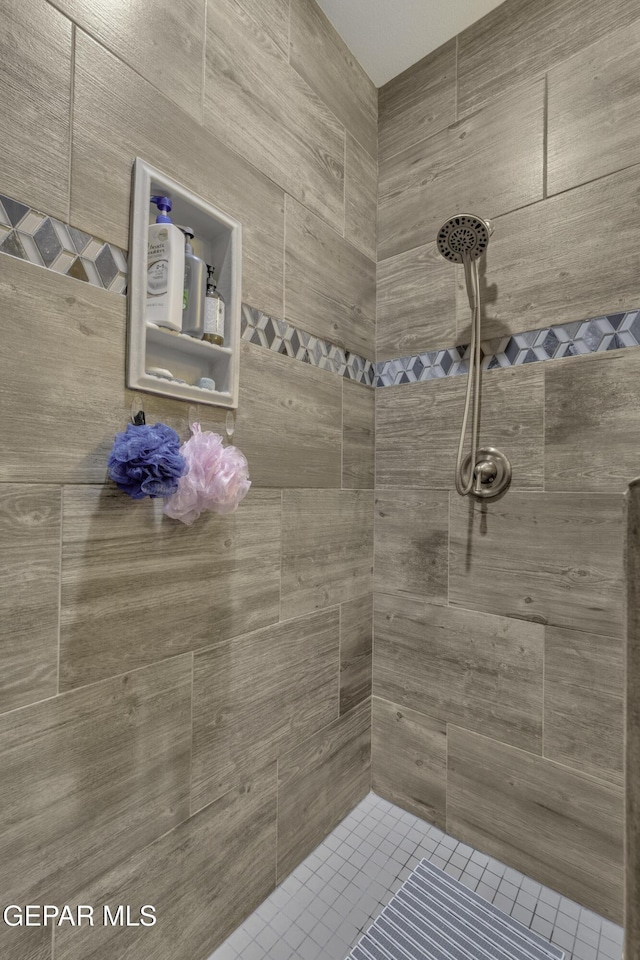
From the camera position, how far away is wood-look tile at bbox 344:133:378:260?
1.50 m

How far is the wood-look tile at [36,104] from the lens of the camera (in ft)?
2.39

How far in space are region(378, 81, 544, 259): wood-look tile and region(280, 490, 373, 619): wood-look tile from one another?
2.99ft

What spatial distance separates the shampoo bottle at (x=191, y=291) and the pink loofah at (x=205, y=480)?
0.85 feet

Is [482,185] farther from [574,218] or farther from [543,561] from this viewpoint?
[543,561]


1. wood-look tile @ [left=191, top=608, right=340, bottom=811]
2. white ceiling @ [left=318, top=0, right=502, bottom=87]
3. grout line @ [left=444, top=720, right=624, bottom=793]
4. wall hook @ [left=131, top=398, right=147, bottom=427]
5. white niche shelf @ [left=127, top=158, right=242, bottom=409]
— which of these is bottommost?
grout line @ [left=444, top=720, right=624, bottom=793]

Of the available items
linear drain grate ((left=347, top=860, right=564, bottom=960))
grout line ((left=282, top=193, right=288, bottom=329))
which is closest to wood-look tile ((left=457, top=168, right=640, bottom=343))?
grout line ((left=282, top=193, right=288, bottom=329))

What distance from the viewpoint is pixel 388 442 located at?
5.24ft

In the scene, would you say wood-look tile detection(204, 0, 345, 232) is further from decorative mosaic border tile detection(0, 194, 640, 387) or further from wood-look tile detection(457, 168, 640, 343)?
wood-look tile detection(457, 168, 640, 343)

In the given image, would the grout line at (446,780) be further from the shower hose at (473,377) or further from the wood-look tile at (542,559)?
the shower hose at (473,377)

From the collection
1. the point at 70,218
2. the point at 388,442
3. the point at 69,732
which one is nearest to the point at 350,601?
the point at 388,442

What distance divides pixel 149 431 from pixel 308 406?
59cm

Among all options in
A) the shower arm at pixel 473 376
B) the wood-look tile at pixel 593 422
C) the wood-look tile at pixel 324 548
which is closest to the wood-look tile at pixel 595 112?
the shower arm at pixel 473 376

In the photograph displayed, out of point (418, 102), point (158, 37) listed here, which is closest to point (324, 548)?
point (158, 37)

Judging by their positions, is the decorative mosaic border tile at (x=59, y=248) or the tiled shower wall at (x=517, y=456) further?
the tiled shower wall at (x=517, y=456)
